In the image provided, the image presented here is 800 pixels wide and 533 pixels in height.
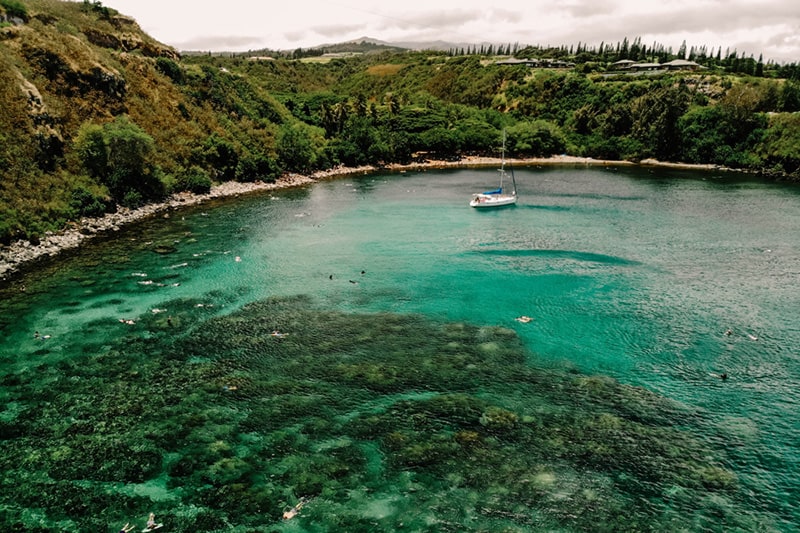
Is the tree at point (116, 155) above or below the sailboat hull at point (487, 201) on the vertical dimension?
above

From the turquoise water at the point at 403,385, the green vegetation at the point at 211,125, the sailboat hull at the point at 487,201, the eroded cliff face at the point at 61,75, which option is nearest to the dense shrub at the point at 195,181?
the green vegetation at the point at 211,125

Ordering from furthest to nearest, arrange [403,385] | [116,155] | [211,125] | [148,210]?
[211,125]
[148,210]
[116,155]
[403,385]

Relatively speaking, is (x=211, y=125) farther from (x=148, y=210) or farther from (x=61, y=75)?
(x=148, y=210)

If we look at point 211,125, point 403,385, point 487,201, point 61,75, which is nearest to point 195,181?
point 211,125

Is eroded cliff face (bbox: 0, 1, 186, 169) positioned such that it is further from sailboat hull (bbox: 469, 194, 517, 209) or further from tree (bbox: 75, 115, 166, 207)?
sailboat hull (bbox: 469, 194, 517, 209)

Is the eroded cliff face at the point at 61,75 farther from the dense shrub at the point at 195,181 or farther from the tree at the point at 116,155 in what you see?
the dense shrub at the point at 195,181

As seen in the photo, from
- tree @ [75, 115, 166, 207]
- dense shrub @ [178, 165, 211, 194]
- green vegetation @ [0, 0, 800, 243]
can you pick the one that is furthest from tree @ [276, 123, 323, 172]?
tree @ [75, 115, 166, 207]
